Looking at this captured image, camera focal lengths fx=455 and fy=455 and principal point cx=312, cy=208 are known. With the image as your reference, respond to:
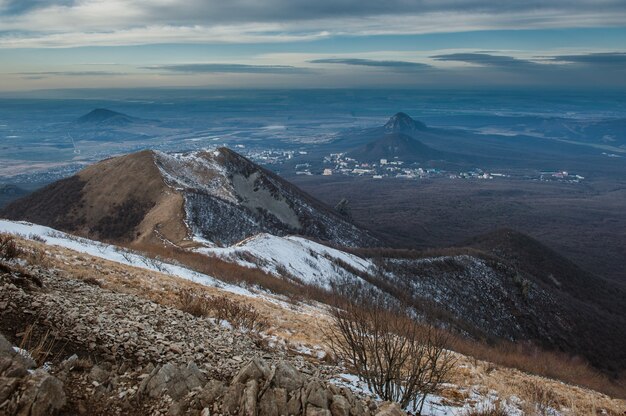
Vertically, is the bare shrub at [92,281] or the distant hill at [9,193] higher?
the bare shrub at [92,281]

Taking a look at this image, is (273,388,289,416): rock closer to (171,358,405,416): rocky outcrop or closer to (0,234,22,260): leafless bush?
(171,358,405,416): rocky outcrop

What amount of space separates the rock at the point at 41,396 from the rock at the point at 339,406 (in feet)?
11.2

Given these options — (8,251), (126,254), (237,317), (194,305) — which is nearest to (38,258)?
(8,251)

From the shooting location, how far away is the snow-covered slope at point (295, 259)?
3216 cm

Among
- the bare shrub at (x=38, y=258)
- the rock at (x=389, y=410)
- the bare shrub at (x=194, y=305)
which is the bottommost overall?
the bare shrub at (x=194, y=305)

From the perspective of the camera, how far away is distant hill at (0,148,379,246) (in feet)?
175

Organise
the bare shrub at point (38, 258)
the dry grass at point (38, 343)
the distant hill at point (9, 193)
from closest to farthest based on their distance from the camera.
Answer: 1. the dry grass at point (38, 343)
2. the bare shrub at point (38, 258)
3. the distant hill at point (9, 193)

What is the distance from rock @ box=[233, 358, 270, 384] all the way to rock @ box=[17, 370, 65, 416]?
7.16ft

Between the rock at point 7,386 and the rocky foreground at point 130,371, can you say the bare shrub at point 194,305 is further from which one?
the rock at point 7,386

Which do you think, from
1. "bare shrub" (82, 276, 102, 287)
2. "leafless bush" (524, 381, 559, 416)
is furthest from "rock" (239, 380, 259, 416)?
"bare shrub" (82, 276, 102, 287)

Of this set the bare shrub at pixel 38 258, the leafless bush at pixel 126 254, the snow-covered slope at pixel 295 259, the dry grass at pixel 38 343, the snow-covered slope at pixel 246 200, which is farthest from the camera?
the snow-covered slope at pixel 246 200

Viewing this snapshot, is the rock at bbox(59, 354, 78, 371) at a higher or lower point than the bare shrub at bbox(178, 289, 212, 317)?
higher

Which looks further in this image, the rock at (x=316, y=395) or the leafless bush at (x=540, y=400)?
the leafless bush at (x=540, y=400)

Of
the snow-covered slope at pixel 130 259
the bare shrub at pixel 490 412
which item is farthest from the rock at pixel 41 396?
the snow-covered slope at pixel 130 259
